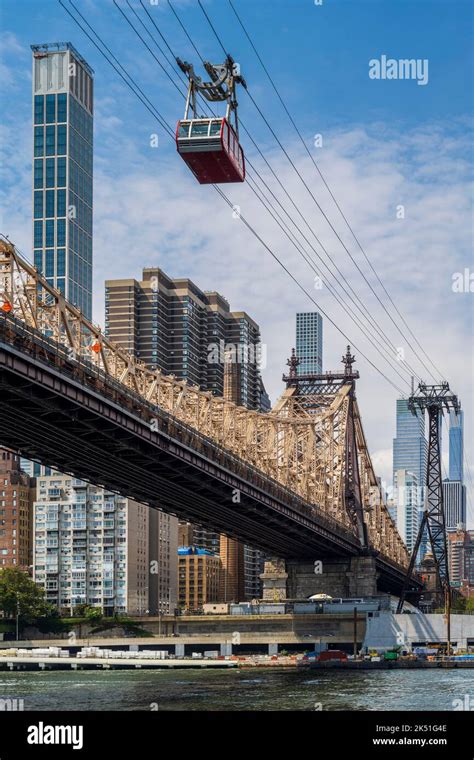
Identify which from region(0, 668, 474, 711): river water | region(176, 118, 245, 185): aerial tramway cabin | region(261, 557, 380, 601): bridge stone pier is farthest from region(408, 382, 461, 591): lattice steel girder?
region(176, 118, 245, 185): aerial tramway cabin

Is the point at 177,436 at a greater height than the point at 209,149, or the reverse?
the point at 209,149

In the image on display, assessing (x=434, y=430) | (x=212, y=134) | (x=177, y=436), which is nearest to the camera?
(x=212, y=134)

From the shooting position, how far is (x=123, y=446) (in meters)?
87.0

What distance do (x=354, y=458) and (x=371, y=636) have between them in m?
35.1

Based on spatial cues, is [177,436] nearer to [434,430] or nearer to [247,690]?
[247,690]

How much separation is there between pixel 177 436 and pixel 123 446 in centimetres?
787

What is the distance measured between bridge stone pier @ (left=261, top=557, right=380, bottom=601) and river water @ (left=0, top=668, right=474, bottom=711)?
37137 mm

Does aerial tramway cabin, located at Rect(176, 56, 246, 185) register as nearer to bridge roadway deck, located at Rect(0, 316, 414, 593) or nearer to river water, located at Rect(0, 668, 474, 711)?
bridge roadway deck, located at Rect(0, 316, 414, 593)

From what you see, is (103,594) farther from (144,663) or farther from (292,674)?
(292,674)

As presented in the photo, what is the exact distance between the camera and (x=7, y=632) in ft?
606

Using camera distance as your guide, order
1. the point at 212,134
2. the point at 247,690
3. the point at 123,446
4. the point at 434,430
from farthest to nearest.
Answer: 1. the point at 434,430
2. the point at 247,690
3. the point at 123,446
4. the point at 212,134

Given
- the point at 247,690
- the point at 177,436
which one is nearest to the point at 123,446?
the point at 177,436

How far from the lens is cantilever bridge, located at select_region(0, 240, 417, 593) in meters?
72.5
